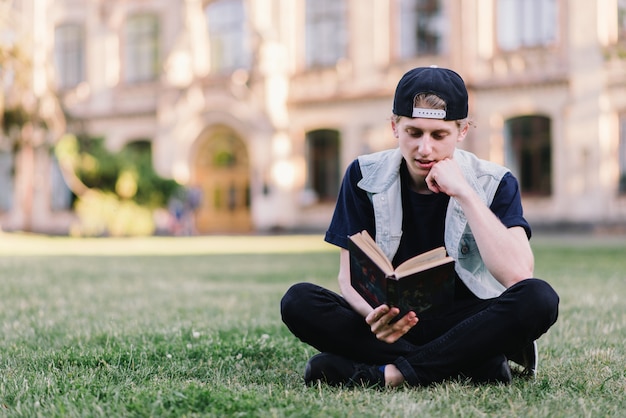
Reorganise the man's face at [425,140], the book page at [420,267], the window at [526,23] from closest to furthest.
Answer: the book page at [420,267], the man's face at [425,140], the window at [526,23]

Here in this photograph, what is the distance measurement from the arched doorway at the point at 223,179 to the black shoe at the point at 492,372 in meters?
24.4

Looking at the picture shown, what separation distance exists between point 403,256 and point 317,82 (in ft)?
74.1

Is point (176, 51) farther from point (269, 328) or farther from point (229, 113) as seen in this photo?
point (269, 328)

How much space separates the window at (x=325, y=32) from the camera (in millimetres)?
25516

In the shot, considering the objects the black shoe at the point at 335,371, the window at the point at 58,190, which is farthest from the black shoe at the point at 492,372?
the window at the point at 58,190

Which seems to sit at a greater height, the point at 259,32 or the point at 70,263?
the point at 259,32

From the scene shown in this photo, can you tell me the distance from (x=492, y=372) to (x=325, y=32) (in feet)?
76.8

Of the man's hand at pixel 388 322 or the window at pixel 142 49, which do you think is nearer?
the man's hand at pixel 388 322

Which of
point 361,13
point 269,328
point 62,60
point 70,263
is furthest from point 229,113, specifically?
point 269,328

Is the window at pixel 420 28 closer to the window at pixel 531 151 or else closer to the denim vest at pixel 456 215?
the window at pixel 531 151

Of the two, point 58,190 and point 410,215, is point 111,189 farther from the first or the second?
point 410,215

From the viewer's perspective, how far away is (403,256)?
347cm

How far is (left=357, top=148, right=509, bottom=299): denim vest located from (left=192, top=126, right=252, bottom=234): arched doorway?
2410cm

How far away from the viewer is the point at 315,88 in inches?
1010
